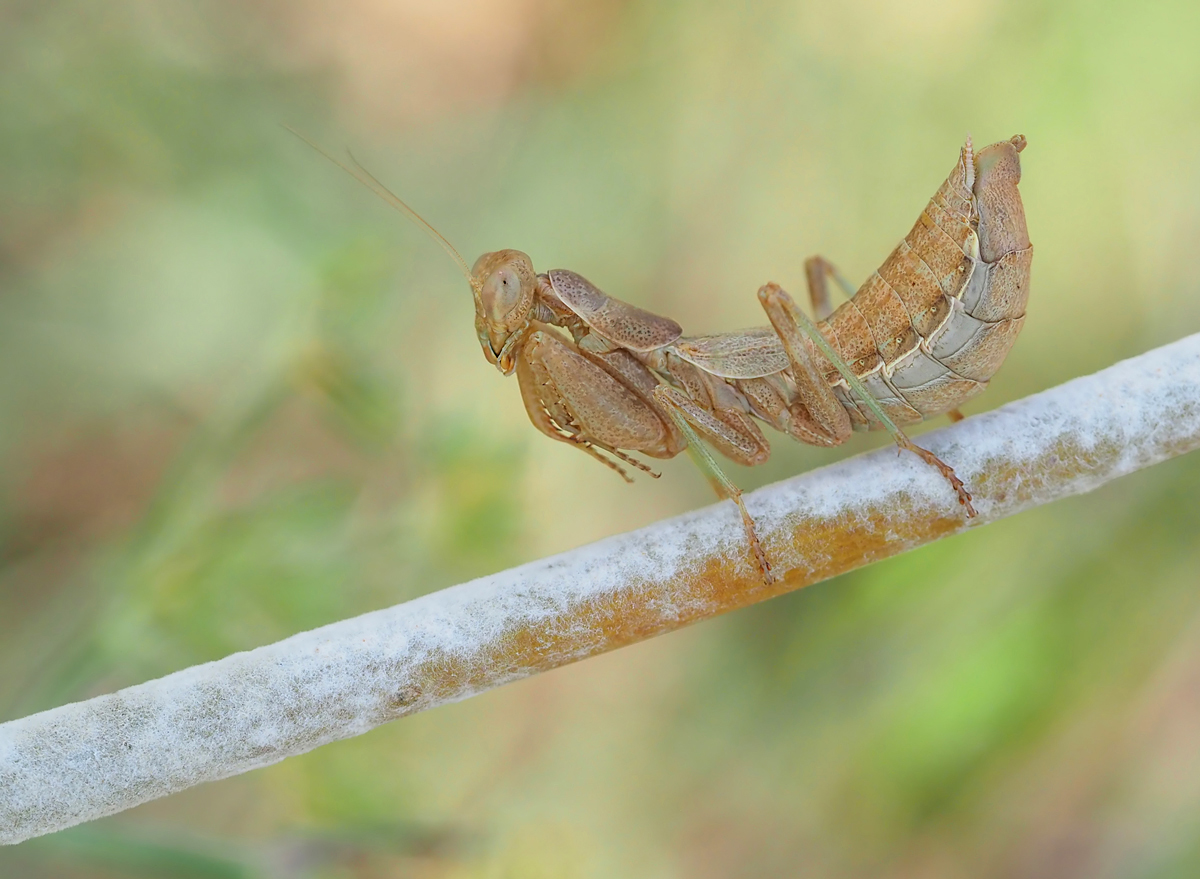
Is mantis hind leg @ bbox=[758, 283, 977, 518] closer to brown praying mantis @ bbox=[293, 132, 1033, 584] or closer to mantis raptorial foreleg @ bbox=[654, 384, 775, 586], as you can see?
brown praying mantis @ bbox=[293, 132, 1033, 584]

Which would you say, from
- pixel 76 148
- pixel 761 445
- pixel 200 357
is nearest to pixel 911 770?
pixel 761 445

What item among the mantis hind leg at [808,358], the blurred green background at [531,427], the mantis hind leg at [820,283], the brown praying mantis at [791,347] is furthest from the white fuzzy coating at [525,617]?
the mantis hind leg at [820,283]

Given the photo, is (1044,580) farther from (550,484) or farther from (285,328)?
(285,328)

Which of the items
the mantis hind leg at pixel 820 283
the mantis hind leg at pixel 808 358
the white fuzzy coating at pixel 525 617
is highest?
the mantis hind leg at pixel 820 283

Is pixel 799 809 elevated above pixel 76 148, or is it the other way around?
pixel 76 148

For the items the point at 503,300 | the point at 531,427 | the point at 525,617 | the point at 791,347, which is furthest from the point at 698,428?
the point at 531,427

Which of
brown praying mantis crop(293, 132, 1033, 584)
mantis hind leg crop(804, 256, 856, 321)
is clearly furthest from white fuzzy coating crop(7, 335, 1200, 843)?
mantis hind leg crop(804, 256, 856, 321)

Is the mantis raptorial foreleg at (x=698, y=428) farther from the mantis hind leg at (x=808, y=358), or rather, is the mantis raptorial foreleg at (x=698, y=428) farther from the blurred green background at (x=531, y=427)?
the blurred green background at (x=531, y=427)
